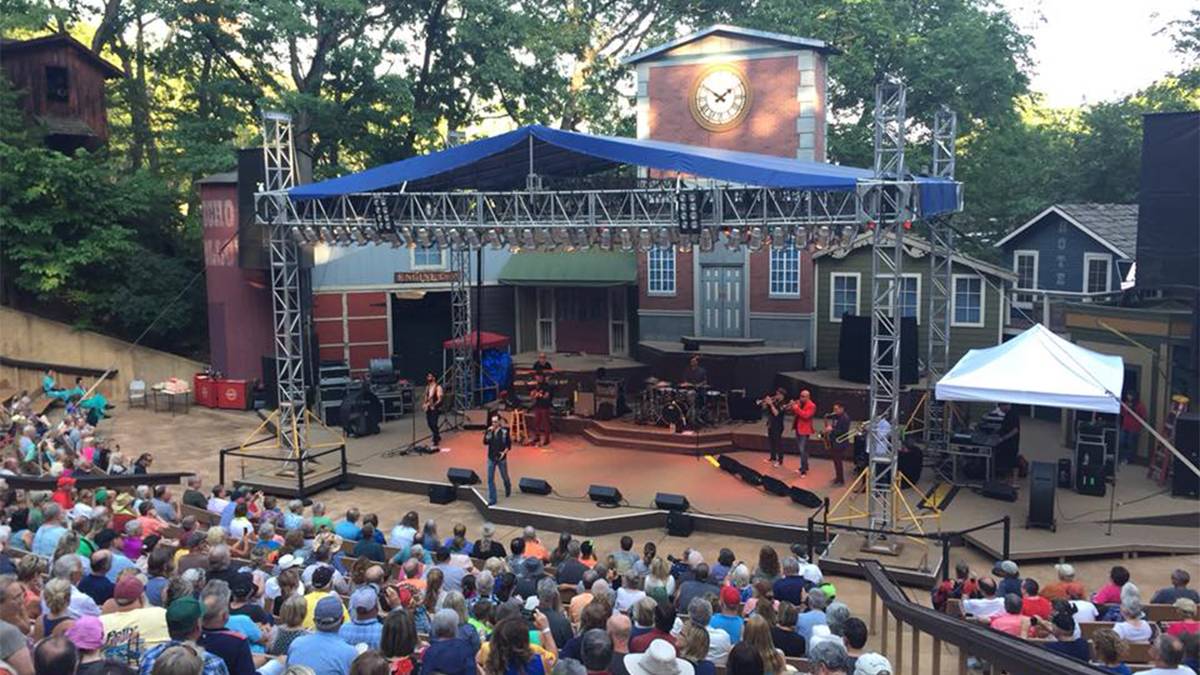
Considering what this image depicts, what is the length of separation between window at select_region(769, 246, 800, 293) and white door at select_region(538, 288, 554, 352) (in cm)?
753

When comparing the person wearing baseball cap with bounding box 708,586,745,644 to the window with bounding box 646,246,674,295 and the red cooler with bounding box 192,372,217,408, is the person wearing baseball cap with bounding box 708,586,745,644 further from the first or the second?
the red cooler with bounding box 192,372,217,408

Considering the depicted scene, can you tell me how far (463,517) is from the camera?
51.1ft

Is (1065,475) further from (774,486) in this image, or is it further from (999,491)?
(774,486)

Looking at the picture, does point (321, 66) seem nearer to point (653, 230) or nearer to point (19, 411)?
point (19, 411)

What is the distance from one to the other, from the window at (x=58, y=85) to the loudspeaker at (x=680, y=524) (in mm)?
23800

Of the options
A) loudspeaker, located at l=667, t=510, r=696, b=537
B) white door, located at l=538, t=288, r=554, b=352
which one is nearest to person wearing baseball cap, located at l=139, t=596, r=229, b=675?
loudspeaker, located at l=667, t=510, r=696, b=537

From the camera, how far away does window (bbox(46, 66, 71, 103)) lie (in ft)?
88.4

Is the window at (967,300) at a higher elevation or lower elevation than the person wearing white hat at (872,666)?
higher

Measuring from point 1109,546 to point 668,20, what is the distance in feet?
88.7

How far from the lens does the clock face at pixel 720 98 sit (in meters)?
24.0

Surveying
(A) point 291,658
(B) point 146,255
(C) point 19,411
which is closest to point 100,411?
(C) point 19,411

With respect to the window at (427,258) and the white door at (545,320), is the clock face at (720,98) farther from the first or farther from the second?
the window at (427,258)

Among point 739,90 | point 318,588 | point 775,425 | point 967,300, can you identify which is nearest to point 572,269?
point 739,90

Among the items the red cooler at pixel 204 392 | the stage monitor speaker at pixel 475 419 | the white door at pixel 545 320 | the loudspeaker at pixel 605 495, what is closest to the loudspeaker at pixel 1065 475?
the loudspeaker at pixel 605 495
